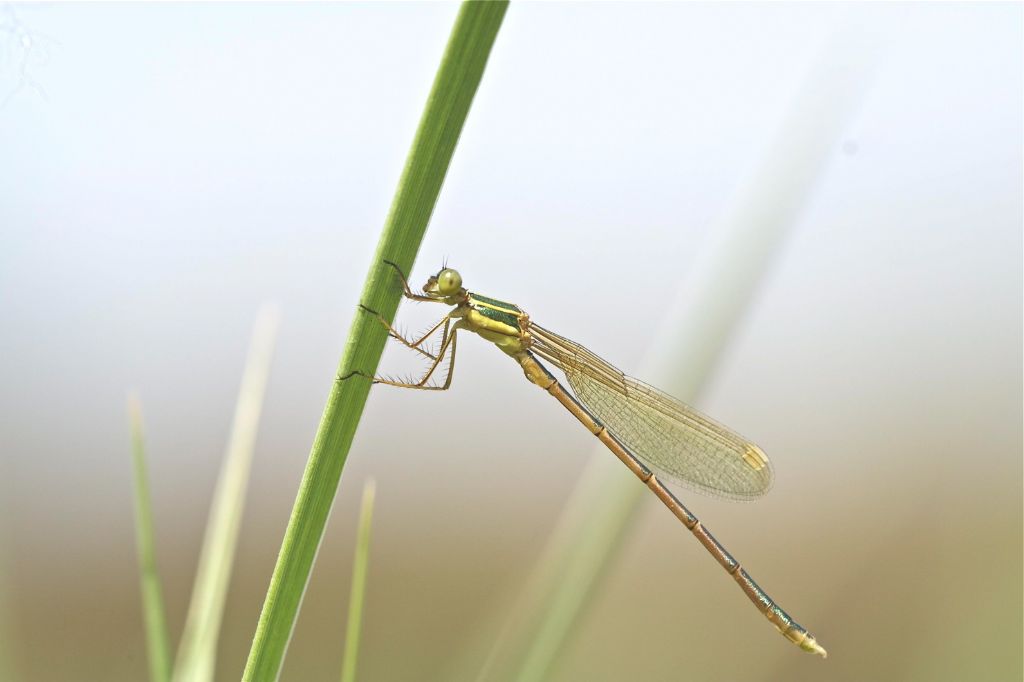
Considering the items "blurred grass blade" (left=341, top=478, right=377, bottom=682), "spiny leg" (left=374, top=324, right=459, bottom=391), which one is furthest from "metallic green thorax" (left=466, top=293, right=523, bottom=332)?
"blurred grass blade" (left=341, top=478, right=377, bottom=682)

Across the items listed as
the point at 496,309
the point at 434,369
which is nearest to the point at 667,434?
the point at 496,309

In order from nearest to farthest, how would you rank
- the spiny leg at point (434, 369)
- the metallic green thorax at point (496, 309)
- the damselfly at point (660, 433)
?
the spiny leg at point (434, 369), the metallic green thorax at point (496, 309), the damselfly at point (660, 433)

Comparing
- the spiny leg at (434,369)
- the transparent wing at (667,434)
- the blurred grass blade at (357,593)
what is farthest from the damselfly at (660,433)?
the blurred grass blade at (357,593)

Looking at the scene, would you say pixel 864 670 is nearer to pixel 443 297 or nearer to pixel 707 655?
pixel 707 655

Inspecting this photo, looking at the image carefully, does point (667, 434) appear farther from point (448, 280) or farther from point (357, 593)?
point (357, 593)

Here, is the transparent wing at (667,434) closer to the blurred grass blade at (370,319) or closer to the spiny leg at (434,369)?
the spiny leg at (434,369)

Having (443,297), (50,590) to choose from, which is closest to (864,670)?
(443,297)
